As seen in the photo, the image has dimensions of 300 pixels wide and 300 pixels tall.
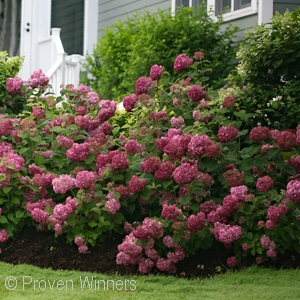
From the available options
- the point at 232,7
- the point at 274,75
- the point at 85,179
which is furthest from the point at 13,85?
the point at 232,7

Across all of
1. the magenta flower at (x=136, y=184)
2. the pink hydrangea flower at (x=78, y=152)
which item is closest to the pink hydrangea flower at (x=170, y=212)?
the magenta flower at (x=136, y=184)

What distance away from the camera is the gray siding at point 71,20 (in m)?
12.8

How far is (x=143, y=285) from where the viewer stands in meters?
4.30

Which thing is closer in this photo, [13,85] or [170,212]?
[170,212]

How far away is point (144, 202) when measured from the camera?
200 inches

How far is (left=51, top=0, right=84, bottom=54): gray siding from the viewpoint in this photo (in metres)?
12.8

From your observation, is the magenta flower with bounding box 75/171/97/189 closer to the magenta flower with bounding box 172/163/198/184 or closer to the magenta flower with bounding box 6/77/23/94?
the magenta flower with bounding box 172/163/198/184

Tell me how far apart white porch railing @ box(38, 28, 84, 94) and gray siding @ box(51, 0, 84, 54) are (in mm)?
917

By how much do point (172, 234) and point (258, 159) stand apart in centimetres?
75

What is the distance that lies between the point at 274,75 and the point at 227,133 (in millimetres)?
830

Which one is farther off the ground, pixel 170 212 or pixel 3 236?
pixel 170 212

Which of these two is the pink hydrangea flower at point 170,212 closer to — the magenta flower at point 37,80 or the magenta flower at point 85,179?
the magenta flower at point 85,179

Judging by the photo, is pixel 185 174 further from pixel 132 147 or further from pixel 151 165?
pixel 132 147

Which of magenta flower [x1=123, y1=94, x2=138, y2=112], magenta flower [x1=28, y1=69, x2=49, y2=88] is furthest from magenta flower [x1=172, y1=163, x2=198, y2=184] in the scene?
magenta flower [x1=28, y1=69, x2=49, y2=88]
